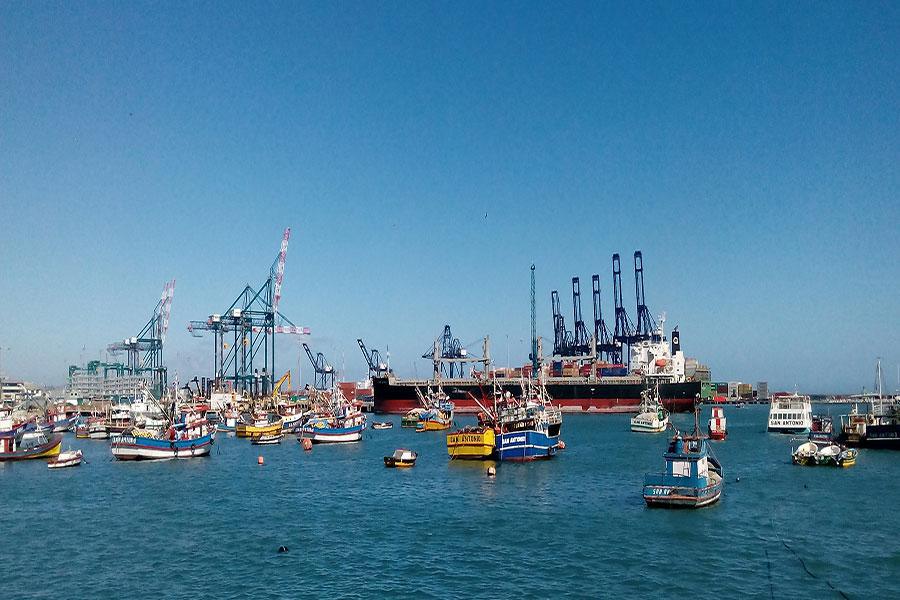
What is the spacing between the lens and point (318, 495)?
164 ft

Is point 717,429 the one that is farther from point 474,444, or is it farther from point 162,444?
point 162,444

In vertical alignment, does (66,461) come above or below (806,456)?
above

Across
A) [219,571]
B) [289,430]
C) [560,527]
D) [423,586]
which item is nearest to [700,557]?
[560,527]

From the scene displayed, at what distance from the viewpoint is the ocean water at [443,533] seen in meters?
28.7

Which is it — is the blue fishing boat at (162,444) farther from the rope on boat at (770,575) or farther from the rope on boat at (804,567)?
the rope on boat at (770,575)

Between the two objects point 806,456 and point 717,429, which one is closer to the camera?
point 806,456

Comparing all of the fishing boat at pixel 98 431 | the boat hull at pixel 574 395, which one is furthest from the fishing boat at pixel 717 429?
the fishing boat at pixel 98 431

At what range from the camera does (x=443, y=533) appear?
123 ft

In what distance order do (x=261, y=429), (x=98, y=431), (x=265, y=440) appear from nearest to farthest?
1. (x=265, y=440)
2. (x=261, y=429)
3. (x=98, y=431)

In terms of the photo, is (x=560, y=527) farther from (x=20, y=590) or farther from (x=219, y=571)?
(x=20, y=590)

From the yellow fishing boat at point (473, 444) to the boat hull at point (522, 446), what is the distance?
89 centimetres

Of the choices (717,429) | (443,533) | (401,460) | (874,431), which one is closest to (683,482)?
(443,533)

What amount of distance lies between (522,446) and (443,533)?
91.6 ft

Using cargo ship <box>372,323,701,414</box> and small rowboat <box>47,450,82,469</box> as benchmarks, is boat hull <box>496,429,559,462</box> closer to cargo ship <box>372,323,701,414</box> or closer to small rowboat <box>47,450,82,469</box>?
small rowboat <box>47,450,82,469</box>
